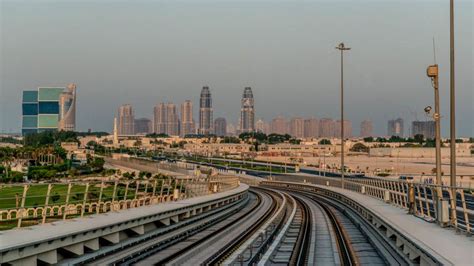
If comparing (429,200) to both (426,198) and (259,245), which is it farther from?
(259,245)

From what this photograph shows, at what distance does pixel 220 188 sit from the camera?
52719 millimetres

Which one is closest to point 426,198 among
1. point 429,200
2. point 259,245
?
point 429,200

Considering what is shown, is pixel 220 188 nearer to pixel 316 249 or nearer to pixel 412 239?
pixel 316 249

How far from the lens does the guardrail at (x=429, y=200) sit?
1945 cm

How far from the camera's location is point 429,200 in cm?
2348

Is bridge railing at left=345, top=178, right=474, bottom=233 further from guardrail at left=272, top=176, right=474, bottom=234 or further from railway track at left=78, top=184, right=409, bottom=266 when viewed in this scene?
railway track at left=78, top=184, right=409, bottom=266

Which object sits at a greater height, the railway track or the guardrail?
the guardrail

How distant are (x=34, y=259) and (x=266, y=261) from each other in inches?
228

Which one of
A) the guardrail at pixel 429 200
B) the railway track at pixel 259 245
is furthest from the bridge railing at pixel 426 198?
the railway track at pixel 259 245

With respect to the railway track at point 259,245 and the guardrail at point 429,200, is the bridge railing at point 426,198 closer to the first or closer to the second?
the guardrail at point 429,200

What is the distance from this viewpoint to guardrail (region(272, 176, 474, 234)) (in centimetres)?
1945

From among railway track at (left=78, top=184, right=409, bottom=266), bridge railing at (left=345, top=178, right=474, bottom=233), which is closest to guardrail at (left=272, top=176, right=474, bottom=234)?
bridge railing at (left=345, top=178, right=474, bottom=233)

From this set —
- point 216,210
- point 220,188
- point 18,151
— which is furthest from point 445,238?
point 18,151

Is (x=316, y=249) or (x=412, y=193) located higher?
(x=412, y=193)
